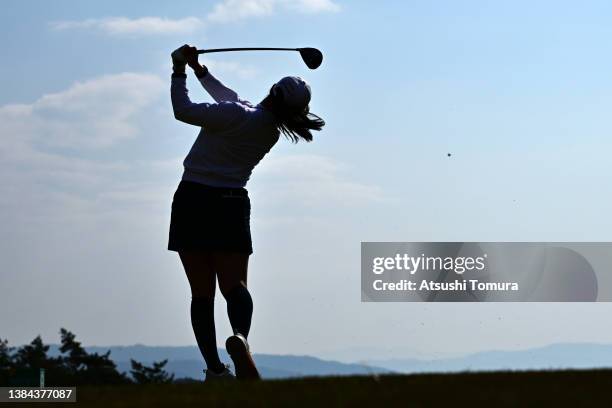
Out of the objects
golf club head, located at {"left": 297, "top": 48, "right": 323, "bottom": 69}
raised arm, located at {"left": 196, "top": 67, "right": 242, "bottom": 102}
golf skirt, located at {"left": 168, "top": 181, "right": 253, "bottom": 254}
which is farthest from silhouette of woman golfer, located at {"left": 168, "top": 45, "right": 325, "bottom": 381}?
golf club head, located at {"left": 297, "top": 48, "right": 323, "bottom": 69}

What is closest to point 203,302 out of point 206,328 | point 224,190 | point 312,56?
point 206,328

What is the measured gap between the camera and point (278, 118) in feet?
31.9

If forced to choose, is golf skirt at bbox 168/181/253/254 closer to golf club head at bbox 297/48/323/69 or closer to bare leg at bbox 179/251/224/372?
bare leg at bbox 179/251/224/372

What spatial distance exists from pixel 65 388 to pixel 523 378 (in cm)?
289

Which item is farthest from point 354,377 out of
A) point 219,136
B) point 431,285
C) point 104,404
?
point 431,285

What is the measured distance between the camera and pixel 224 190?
9.71 meters

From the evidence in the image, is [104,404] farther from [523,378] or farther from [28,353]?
[28,353]

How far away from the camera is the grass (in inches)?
246

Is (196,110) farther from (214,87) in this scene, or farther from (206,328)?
(206,328)

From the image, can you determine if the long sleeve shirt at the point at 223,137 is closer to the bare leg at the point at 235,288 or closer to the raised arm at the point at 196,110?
the raised arm at the point at 196,110

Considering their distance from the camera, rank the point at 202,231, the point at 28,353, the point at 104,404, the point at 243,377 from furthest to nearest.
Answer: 1. the point at 28,353
2. the point at 202,231
3. the point at 243,377
4. the point at 104,404

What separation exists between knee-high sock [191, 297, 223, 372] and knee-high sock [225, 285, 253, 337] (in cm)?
21

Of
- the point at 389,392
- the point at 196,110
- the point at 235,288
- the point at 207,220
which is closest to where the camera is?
the point at 389,392

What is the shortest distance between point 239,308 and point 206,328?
1.22 feet
